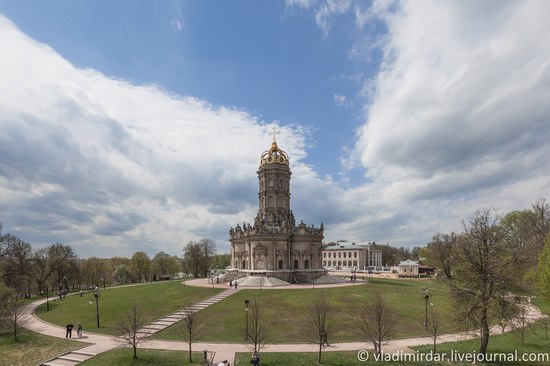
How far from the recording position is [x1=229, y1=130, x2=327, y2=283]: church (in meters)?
60.4

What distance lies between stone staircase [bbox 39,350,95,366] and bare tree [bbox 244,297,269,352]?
38.0 ft

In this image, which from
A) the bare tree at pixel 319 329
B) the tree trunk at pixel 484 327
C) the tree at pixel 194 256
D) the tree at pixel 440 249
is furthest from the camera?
the tree at pixel 194 256

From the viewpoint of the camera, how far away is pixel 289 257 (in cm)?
6269

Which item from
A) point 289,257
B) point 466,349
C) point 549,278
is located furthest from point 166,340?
point 289,257

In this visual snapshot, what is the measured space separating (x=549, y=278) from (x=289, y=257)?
42.6 metres

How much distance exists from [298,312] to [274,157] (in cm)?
3895

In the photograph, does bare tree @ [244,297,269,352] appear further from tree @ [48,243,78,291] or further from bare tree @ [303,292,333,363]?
tree @ [48,243,78,291]

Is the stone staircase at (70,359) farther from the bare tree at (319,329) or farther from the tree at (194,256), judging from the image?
the tree at (194,256)

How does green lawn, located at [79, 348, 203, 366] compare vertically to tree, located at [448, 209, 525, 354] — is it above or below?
below

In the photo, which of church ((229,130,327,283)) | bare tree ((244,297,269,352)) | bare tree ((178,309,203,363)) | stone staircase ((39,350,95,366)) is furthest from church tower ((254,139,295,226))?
stone staircase ((39,350,95,366))

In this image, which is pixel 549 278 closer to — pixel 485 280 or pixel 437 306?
pixel 485 280

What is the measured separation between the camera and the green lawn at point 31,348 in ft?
79.7

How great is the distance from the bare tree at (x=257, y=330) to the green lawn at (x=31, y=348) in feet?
43.2

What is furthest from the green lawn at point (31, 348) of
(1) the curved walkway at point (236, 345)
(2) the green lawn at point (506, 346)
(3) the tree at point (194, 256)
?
(3) the tree at point (194, 256)
